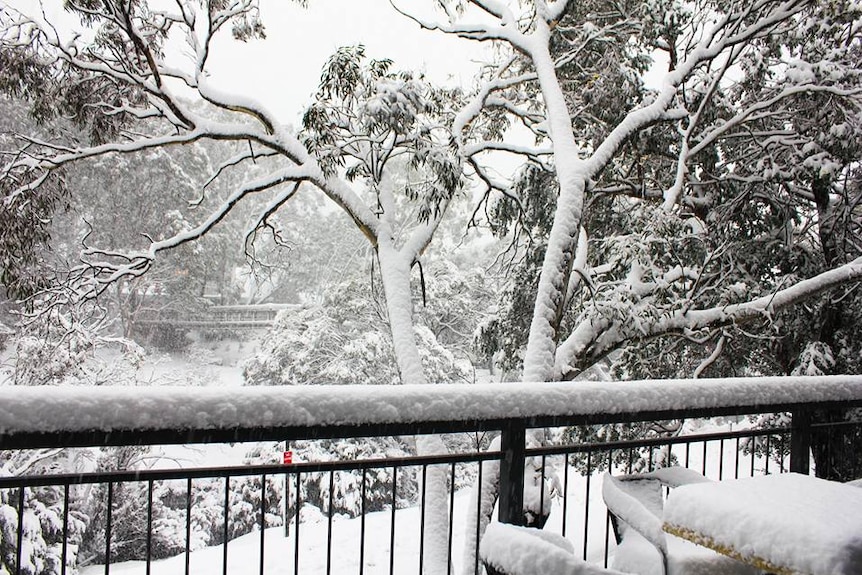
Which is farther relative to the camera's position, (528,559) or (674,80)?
(674,80)

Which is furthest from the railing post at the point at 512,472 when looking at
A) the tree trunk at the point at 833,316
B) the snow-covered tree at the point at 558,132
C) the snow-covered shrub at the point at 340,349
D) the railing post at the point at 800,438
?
the snow-covered shrub at the point at 340,349

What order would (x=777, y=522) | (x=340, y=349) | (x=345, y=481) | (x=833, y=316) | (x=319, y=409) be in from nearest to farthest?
(x=777, y=522) → (x=319, y=409) → (x=833, y=316) → (x=345, y=481) → (x=340, y=349)

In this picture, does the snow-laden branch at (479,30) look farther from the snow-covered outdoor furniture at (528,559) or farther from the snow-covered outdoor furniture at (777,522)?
the snow-covered outdoor furniture at (528,559)

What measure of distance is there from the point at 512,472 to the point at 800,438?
143 centimetres

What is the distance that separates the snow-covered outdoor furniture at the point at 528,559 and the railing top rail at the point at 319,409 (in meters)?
0.49

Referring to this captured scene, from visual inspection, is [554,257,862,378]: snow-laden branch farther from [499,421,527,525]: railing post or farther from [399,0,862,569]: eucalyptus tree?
[499,421,527,525]: railing post

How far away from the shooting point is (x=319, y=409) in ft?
Result: 4.80

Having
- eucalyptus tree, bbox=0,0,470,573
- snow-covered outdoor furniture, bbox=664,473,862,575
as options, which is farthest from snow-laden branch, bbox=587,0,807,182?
snow-covered outdoor furniture, bbox=664,473,862,575

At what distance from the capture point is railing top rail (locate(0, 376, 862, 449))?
1.23 m

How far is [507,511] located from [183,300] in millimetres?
23426

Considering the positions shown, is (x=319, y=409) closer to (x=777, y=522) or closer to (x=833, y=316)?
(x=777, y=522)

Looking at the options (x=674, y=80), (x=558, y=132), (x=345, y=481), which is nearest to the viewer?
(x=558, y=132)

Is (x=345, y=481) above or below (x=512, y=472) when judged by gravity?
below

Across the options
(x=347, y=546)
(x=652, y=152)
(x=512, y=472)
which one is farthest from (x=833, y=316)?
(x=512, y=472)
